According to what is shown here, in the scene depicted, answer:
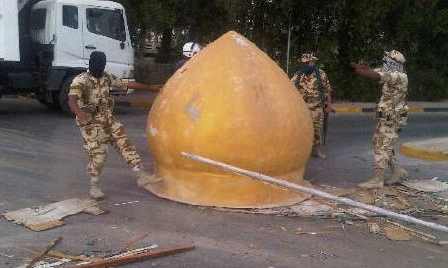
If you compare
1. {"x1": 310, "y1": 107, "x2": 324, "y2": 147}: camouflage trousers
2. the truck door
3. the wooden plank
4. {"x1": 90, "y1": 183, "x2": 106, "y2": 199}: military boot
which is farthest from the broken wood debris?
the truck door

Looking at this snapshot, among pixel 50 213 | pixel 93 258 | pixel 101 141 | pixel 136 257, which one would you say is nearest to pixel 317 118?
pixel 101 141

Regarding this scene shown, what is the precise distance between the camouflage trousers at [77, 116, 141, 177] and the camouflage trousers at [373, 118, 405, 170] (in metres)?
2.88

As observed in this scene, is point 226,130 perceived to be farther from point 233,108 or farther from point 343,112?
point 343,112

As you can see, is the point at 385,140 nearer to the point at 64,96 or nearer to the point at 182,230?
the point at 182,230

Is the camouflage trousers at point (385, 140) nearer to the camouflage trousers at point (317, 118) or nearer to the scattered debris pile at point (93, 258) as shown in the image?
the camouflage trousers at point (317, 118)

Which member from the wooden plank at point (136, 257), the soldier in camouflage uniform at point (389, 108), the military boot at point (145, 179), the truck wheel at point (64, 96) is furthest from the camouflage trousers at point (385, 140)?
the truck wheel at point (64, 96)

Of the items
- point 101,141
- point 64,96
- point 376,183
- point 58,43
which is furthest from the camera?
point 64,96

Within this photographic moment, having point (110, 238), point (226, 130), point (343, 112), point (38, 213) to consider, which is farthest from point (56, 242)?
point (343, 112)

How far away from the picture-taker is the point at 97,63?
634cm

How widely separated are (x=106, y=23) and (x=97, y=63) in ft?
25.9

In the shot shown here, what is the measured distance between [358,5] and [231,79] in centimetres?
1209

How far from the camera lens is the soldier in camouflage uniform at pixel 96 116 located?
6.33 meters

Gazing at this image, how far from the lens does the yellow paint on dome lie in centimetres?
628

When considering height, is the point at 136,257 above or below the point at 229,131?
below
